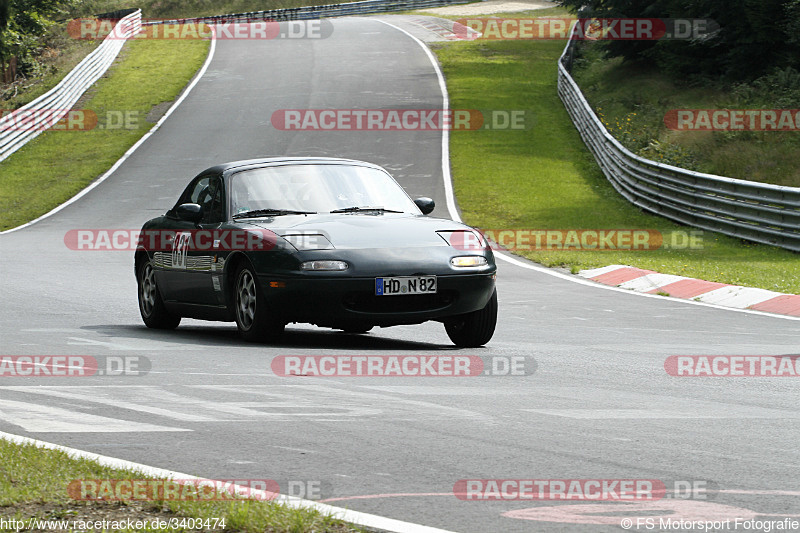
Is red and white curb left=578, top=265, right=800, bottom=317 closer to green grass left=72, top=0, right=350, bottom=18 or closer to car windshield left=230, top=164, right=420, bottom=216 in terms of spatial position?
car windshield left=230, top=164, right=420, bottom=216

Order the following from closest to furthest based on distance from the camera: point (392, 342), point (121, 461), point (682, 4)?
1. point (121, 461)
2. point (392, 342)
3. point (682, 4)

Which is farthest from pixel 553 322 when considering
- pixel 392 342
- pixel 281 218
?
pixel 281 218

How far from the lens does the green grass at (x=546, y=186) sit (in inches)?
739

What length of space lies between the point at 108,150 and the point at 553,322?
2675cm

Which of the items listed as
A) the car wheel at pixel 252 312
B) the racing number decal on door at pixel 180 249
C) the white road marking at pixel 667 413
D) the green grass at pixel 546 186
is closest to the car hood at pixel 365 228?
the car wheel at pixel 252 312

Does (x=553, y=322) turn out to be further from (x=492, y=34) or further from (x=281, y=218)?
(x=492, y=34)

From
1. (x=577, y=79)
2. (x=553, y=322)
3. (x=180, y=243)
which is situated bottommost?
(x=553, y=322)

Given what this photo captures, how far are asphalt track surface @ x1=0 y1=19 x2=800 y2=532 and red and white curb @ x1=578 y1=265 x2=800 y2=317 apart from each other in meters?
0.70

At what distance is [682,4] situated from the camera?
36.6m

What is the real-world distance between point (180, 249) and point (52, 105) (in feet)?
104

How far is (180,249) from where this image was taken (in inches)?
444

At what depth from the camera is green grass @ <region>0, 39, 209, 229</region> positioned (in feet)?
100

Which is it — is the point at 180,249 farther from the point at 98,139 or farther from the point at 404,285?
the point at 98,139

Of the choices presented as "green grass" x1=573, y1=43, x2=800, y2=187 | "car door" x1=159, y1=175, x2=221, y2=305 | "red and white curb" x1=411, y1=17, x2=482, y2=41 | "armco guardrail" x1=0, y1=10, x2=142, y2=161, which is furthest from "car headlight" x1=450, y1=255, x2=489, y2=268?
"red and white curb" x1=411, y1=17, x2=482, y2=41
